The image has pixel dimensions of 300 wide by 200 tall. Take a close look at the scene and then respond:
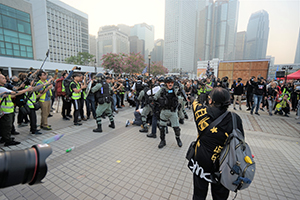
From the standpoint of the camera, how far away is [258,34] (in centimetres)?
16125

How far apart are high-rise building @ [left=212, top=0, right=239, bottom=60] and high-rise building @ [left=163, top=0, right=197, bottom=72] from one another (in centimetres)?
2767

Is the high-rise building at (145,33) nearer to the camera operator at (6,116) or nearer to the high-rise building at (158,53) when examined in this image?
the high-rise building at (158,53)

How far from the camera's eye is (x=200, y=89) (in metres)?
9.84

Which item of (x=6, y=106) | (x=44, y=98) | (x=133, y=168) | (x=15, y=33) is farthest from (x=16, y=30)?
(x=133, y=168)

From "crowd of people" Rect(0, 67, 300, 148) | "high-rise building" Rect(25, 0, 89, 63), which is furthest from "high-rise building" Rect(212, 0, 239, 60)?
"crowd of people" Rect(0, 67, 300, 148)

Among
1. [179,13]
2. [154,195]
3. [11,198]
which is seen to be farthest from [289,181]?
[179,13]

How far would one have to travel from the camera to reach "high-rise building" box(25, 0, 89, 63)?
5931 centimetres

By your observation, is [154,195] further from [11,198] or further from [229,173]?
[11,198]

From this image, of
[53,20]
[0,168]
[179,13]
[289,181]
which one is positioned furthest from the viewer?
[179,13]

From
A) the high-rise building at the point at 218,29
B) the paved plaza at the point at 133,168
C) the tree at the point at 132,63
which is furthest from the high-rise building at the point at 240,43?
the paved plaza at the point at 133,168

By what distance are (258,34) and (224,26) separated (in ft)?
202

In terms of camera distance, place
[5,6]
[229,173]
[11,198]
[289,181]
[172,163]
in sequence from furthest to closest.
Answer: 1. [5,6]
2. [172,163]
3. [289,181]
4. [11,198]
5. [229,173]

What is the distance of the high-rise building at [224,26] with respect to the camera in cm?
13138

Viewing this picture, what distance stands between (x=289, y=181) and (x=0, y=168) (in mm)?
4718
